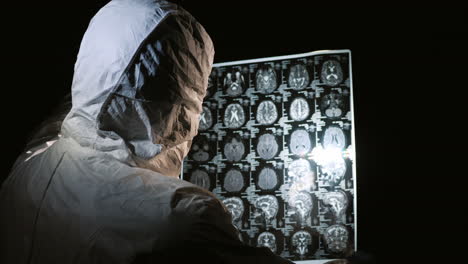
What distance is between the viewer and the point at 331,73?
200cm

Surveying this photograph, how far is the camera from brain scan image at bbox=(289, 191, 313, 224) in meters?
1.91

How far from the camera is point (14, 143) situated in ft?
5.80

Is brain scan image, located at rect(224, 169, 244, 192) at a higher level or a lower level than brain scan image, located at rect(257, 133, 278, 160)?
lower

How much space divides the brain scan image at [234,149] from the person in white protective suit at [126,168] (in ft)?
1.32

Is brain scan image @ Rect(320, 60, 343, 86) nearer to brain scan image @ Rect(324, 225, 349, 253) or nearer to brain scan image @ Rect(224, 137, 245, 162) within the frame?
brain scan image @ Rect(224, 137, 245, 162)

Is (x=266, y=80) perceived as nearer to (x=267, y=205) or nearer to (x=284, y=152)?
(x=284, y=152)

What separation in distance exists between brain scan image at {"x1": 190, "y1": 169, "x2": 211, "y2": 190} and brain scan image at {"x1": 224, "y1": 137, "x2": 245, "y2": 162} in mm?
127

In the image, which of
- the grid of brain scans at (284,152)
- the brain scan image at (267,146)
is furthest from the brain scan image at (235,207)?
the brain scan image at (267,146)

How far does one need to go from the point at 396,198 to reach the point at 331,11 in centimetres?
91

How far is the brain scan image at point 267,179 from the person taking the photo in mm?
1989

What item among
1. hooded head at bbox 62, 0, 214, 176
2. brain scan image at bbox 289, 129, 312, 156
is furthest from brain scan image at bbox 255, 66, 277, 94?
hooded head at bbox 62, 0, 214, 176

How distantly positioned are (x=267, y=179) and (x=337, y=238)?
37 centimetres

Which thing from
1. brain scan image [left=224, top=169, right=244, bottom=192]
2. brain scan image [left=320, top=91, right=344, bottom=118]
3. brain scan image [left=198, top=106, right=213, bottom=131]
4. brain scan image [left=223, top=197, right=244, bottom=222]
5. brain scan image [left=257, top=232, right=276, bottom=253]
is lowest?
brain scan image [left=257, top=232, right=276, bottom=253]

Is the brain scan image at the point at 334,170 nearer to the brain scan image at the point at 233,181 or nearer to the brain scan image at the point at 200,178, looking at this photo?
the brain scan image at the point at 233,181
